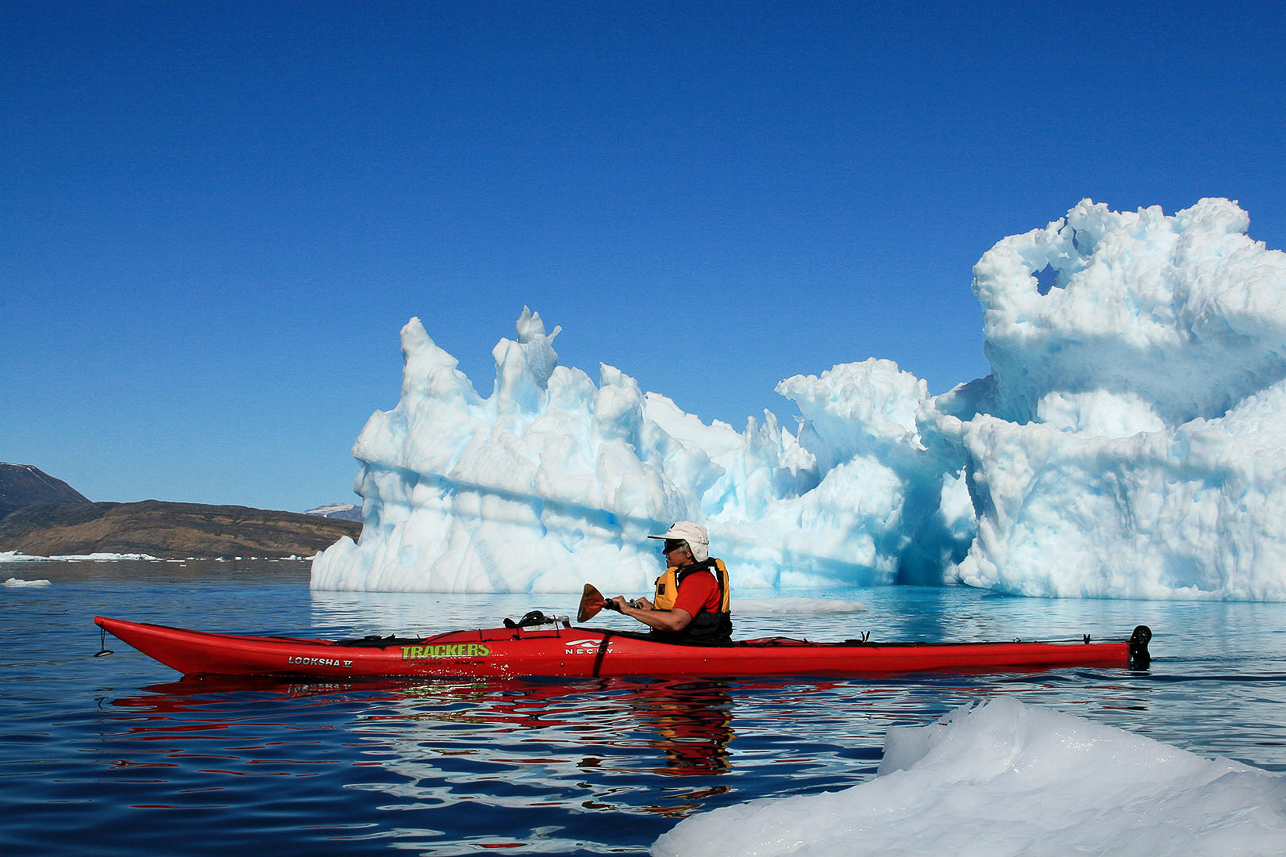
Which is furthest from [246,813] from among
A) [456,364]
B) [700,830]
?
[456,364]

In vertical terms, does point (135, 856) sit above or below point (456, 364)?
below

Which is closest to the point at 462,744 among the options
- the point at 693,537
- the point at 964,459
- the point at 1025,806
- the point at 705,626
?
the point at 693,537

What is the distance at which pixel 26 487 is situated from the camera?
13400cm

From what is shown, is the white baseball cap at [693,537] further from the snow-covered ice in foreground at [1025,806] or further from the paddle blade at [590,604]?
the snow-covered ice in foreground at [1025,806]

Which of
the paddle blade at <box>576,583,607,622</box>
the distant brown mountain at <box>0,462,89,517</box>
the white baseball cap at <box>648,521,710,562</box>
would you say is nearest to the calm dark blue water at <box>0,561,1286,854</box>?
the paddle blade at <box>576,583,607,622</box>

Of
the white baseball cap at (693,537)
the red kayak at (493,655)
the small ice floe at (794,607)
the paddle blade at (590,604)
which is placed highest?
the white baseball cap at (693,537)

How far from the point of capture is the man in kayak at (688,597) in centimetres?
778

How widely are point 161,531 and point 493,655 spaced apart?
81364 mm

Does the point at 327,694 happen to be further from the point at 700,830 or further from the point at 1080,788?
the point at 1080,788

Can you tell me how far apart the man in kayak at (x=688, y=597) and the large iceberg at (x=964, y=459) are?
14.5 metres

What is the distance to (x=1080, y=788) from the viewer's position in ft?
9.71

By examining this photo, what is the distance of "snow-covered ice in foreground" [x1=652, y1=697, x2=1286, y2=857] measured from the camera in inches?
99.0

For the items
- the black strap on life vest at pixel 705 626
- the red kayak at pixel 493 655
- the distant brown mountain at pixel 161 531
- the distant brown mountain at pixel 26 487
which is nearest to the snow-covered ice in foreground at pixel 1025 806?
the black strap on life vest at pixel 705 626

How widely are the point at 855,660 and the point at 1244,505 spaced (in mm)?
13805
